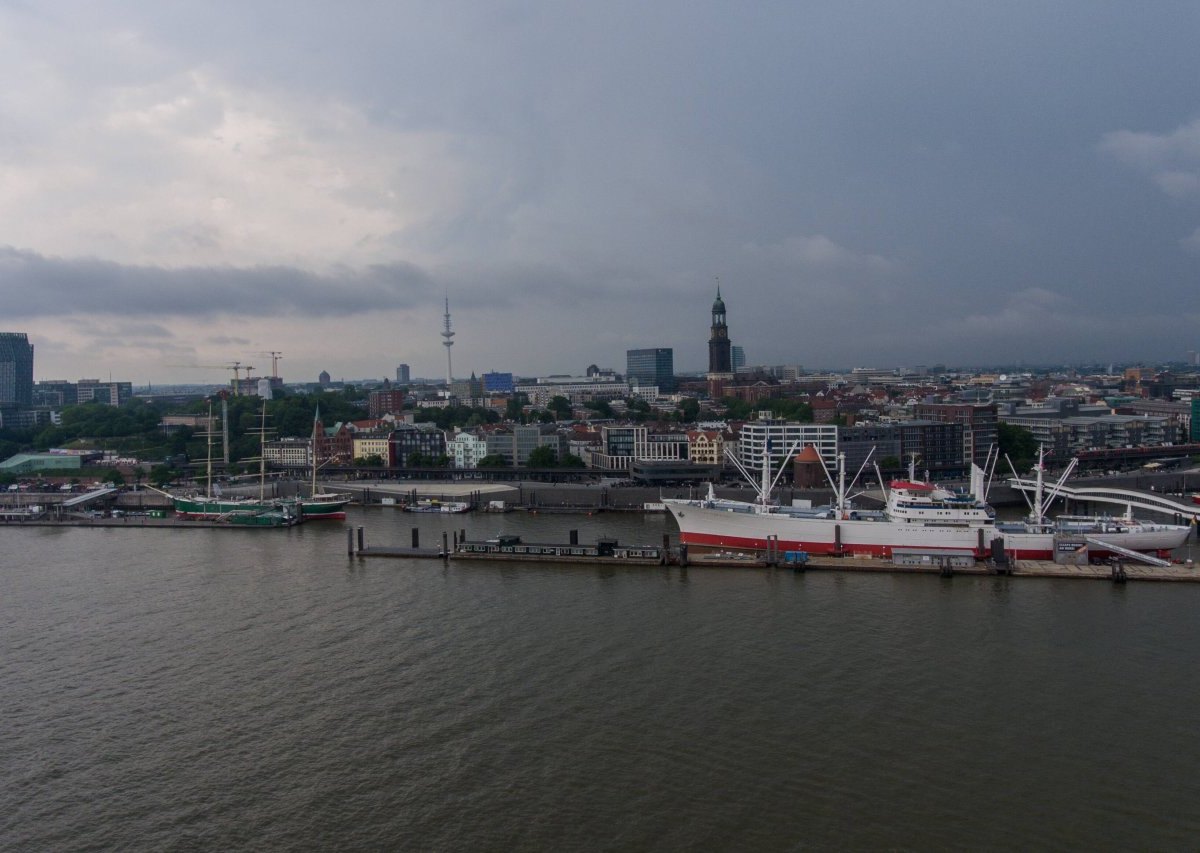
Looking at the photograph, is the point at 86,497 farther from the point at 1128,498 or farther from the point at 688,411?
the point at 688,411

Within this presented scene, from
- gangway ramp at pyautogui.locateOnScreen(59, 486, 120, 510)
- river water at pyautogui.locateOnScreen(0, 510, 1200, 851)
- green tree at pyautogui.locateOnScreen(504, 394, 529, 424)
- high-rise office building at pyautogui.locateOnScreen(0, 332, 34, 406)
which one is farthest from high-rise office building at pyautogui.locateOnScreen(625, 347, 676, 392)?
river water at pyautogui.locateOnScreen(0, 510, 1200, 851)

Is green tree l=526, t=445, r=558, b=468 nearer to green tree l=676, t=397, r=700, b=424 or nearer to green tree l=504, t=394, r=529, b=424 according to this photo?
green tree l=676, t=397, r=700, b=424

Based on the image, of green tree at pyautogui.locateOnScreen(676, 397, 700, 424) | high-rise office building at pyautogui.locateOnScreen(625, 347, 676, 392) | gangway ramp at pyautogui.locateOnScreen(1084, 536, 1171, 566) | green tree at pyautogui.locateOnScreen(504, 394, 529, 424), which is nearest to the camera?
gangway ramp at pyautogui.locateOnScreen(1084, 536, 1171, 566)

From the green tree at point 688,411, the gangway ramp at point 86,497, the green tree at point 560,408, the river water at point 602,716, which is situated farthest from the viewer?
the green tree at point 560,408

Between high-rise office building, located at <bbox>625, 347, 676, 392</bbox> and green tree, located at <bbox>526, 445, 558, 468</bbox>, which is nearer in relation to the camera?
green tree, located at <bbox>526, 445, 558, 468</bbox>

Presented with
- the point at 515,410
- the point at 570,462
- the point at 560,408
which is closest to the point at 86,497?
the point at 570,462

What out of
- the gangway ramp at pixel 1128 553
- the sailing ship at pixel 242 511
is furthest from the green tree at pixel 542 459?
the gangway ramp at pixel 1128 553

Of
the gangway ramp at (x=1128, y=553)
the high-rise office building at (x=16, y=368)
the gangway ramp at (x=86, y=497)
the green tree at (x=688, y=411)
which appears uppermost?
the high-rise office building at (x=16, y=368)

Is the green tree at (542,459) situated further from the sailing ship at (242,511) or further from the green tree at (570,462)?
the sailing ship at (242,511)
